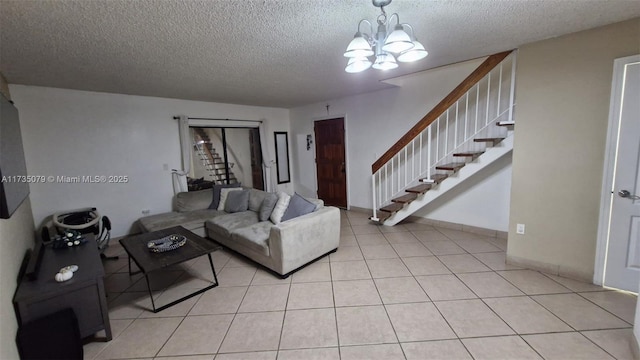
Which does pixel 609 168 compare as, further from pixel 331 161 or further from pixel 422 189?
pixel 331 161

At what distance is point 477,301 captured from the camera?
2.33 metres

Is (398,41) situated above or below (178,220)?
above

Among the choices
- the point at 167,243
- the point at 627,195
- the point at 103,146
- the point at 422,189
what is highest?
the point at 103,146

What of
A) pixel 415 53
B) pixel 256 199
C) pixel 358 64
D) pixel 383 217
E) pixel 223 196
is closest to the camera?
pixel 415 53

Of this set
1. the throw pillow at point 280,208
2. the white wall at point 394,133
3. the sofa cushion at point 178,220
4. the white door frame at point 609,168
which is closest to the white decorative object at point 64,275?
the sofa cushion at point 178,220

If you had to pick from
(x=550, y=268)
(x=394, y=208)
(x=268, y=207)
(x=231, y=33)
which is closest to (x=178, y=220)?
(x=268, y=207)

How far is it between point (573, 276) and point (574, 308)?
583 millimetres

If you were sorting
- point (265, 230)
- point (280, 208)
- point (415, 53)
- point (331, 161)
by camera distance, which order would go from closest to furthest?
point (415, 53) < point (265, 230) < point (280, 208) < point (331, 161)

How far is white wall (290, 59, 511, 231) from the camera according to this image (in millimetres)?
3711

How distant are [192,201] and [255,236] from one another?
2.05 metres

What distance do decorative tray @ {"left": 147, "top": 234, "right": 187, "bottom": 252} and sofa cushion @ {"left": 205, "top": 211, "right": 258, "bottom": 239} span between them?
68 centimetres

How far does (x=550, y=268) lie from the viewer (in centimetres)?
271

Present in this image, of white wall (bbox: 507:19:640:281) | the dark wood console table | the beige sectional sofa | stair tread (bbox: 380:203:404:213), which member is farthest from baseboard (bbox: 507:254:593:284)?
the dark wood console table

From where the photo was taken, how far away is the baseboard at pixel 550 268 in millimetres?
2539
